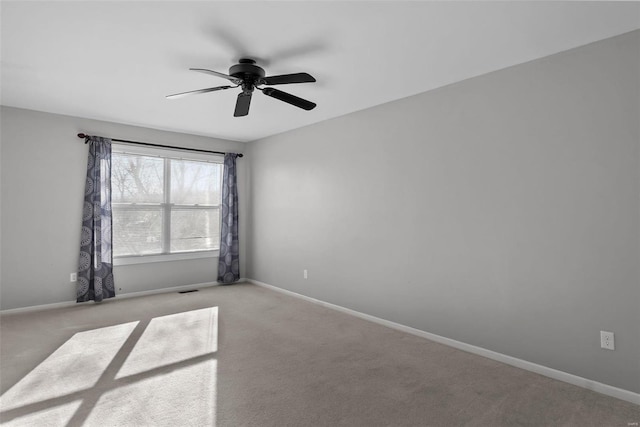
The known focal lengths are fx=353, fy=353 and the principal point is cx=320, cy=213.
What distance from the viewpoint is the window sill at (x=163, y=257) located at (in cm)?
486

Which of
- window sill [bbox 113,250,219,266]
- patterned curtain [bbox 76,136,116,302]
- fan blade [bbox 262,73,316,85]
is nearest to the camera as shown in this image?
fan blade [bbox 262,73,316,85]

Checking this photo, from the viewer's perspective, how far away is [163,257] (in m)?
5.20

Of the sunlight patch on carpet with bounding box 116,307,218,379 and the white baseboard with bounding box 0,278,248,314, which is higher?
the white baseboard with bounding box 0,278,248,314

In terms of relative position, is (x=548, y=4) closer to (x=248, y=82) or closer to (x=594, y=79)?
(x=594, y=79)

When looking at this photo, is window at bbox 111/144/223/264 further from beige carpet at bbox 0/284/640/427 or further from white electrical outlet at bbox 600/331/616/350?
white electrical outlet at bbox 600/331/616/350

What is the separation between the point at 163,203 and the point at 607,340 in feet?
17.1

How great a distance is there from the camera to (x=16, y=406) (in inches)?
86.0

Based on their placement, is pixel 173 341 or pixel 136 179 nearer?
pixel 173 341

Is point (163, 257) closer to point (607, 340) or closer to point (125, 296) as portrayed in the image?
point (125, 296)

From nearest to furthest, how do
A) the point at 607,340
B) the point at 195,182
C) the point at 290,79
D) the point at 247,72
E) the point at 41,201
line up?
1. the point at 607,340
2. the point at 290,79
3. the point at 247,72
4. the point at 41,201
5. the point at 195,182

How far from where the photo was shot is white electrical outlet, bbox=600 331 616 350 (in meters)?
2.36

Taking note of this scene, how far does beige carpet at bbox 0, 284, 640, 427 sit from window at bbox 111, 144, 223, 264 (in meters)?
1.39

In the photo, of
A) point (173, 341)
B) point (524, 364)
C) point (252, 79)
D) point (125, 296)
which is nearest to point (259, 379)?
point (173, 341)

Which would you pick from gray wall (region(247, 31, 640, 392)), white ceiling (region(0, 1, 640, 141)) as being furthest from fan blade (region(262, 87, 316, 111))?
gray wall (region(247, 31, 640, 392))
